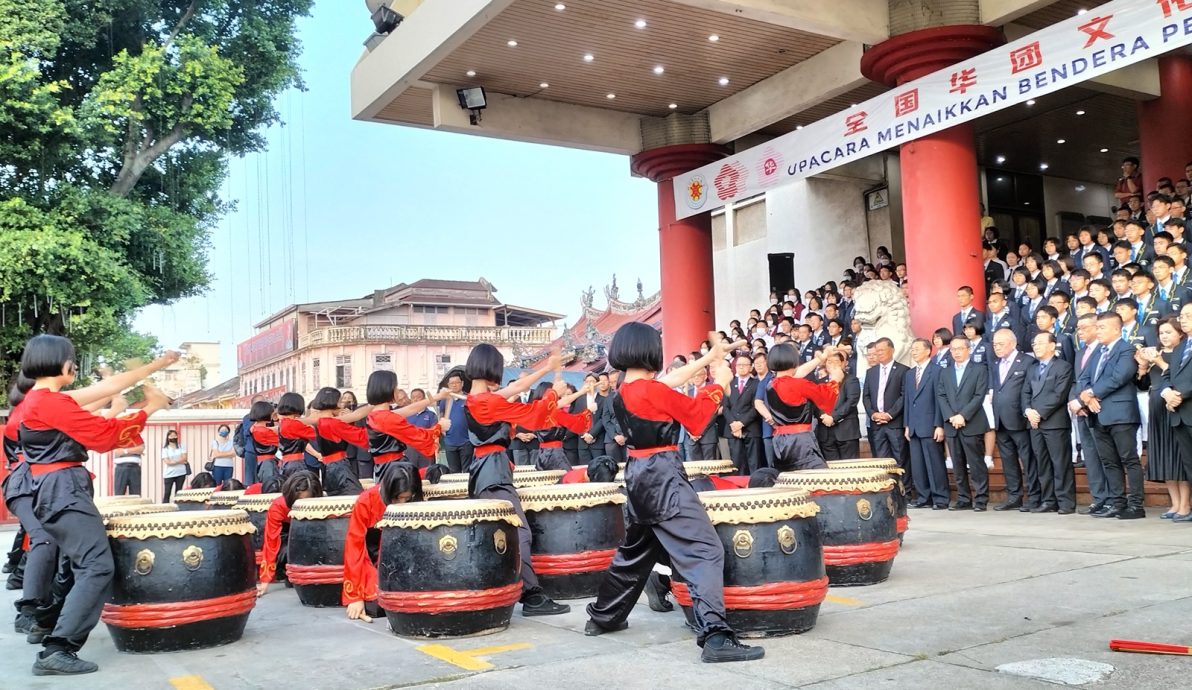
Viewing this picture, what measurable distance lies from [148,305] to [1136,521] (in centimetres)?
1663


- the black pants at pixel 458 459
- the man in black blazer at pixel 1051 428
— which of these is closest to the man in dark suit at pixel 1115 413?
the man in black blazer at pixel 1051 428

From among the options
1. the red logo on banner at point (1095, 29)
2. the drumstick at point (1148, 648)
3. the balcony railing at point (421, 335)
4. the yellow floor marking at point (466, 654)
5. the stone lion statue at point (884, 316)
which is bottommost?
the yellow floor marking at point (466, 654)

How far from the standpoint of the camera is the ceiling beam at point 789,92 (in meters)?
13.9

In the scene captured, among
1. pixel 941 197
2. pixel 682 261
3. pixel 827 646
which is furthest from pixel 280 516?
pixel 682 261

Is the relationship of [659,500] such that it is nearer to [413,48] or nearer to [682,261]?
[413,48]

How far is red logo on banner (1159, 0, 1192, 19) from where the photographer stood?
9242 mm

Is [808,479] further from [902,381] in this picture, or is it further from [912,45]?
[912,45]

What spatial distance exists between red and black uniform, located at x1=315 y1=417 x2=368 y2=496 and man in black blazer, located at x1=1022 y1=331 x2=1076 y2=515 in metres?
5.59

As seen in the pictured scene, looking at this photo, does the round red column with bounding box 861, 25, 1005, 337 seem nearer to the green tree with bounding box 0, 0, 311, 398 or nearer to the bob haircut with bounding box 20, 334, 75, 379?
the bob haircut with bounding box 20, 334, 75, 379

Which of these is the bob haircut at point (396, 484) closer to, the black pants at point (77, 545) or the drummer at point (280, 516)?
the drummer at point (280, 516)

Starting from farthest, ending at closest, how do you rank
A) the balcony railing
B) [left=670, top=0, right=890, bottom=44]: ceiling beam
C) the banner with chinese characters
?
1. the balcony railing
2. [left=670, top=0, right=890, bottom=44]: ceiling beam
3. the banner with chinese characters

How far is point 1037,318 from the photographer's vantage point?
9211 mm

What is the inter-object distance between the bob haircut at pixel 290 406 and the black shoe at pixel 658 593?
12.3 ft

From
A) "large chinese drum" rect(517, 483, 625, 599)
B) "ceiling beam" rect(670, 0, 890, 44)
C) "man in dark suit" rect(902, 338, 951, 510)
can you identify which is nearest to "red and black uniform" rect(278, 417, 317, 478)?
"large chinese drum" rect(517, 483, 625, 599)
